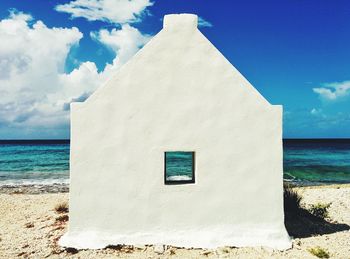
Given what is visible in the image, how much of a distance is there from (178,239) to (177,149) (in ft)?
6.34

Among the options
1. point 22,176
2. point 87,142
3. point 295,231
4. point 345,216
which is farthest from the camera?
point 22,176

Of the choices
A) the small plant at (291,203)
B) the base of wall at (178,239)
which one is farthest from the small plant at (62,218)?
the small plant at (291,203)

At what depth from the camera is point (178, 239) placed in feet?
24.8

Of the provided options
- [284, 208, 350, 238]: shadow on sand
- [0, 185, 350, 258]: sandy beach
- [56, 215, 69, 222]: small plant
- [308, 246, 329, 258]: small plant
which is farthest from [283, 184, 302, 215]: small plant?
[56, 215, 69, 222]: small plant

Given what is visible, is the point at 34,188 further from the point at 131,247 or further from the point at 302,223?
the point at 302,223

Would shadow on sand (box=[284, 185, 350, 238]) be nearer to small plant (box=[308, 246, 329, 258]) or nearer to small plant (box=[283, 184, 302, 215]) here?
small plant (box=[283, 184, 302, 215])

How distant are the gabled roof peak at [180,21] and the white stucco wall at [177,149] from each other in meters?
0.02

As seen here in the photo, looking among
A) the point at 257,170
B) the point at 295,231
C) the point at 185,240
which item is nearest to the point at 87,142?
the point at 185,240

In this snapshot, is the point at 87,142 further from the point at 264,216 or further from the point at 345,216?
the point at 345,216

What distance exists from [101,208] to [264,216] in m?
3.55

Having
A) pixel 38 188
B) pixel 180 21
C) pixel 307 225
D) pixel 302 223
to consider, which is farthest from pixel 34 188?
pixel 180 21

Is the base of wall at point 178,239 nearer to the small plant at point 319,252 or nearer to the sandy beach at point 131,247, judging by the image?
the sandy beach at point 131,247

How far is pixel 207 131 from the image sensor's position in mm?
7621

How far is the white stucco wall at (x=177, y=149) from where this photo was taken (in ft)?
24.6
